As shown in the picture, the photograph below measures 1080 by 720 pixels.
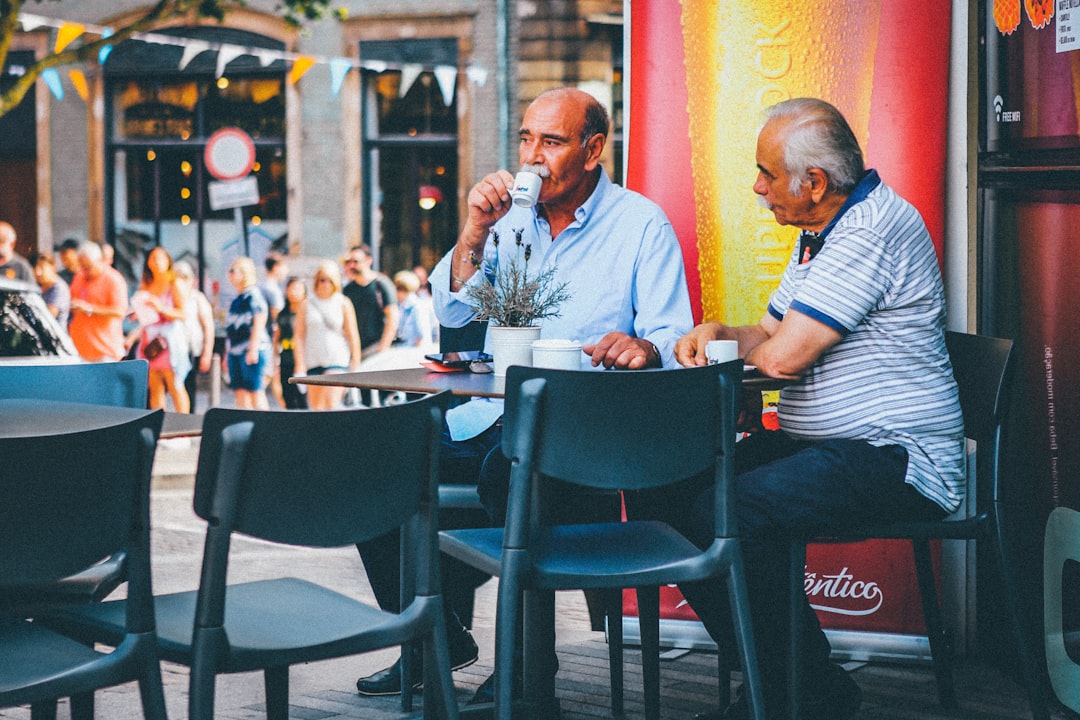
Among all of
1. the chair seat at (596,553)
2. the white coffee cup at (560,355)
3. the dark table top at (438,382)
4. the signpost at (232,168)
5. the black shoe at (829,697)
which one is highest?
the signpost at (232,168)

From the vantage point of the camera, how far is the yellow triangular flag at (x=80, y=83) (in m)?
15.7

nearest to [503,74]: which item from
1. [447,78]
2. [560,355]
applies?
[447,78]

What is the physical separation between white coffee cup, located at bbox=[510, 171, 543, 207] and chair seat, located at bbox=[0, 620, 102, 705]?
5.24ft

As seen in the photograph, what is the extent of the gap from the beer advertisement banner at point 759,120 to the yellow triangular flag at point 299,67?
37.9ft

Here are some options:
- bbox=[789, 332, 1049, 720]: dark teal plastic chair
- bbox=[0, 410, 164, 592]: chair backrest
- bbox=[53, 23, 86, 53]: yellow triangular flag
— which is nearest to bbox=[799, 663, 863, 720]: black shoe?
bbox=[789, 332, 1049, 720]: dark teal plastic chair

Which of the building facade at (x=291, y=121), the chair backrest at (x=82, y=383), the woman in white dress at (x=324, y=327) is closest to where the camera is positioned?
the chair backrest at (x=82, y=383)

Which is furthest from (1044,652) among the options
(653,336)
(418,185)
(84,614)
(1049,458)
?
(418,185)

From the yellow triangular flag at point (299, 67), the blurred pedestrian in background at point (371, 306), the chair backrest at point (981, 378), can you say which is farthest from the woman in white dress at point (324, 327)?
the chair backrest at point (981, 378)

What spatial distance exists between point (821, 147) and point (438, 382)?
1144mm

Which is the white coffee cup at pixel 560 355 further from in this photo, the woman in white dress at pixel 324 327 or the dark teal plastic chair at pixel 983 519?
the woman in white dress at pixel 324 327

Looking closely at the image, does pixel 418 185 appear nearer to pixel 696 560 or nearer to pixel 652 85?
pixel 652 85

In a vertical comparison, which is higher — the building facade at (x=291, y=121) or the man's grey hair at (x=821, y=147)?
the building facade at (x=291, y=121)

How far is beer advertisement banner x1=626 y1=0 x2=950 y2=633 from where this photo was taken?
424 cm

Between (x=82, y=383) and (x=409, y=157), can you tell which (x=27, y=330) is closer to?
(x=82, y=383)
